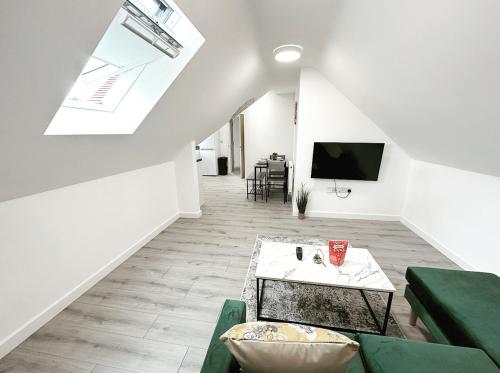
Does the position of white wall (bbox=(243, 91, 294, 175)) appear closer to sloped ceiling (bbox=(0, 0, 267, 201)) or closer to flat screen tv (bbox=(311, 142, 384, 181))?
flat screen tv (bbox=(311, 142, 384, 181))

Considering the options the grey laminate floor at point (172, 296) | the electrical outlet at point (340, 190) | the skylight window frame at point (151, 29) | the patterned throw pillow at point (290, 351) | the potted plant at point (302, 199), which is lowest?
the grey laminate floor at point (172, 296)

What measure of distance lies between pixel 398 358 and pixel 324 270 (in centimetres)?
71

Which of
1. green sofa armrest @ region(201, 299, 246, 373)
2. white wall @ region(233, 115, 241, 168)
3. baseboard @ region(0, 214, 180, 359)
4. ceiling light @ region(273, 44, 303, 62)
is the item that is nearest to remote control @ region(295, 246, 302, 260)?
green sofa armrest @ region(201, 299, 246, 373)

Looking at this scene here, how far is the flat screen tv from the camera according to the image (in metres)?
3.28

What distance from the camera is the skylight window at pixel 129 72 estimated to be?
4.27ft

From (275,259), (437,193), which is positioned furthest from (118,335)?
(437,193)

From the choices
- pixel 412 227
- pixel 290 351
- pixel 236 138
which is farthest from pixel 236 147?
pixel 290 351

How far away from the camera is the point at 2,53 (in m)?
0.76

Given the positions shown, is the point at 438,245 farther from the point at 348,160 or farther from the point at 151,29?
the point at 151,29

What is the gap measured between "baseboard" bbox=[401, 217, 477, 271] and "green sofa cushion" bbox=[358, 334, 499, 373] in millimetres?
1879

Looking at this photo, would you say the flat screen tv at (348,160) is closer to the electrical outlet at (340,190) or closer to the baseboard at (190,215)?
the electrical outlet at (340,190)

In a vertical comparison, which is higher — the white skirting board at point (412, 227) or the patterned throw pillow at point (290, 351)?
the patterned throw pillow at point (290, 351)

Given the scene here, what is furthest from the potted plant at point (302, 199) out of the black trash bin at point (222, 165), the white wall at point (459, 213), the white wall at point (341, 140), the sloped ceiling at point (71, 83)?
the black trash bin at point (222, 165)

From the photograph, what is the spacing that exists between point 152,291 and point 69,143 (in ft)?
4.79
